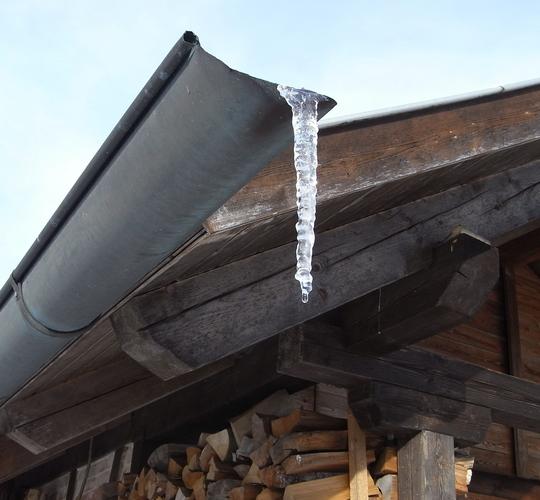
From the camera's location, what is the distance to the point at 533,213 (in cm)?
314

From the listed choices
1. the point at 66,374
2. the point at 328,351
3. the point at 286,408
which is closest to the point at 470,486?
the point at 286,408

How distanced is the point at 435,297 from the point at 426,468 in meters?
0.65

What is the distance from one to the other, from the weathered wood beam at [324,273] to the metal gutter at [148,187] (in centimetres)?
35

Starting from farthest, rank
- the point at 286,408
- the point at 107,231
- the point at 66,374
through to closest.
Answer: the point at 286,408 → the point at 66,374 → the point at 107,231

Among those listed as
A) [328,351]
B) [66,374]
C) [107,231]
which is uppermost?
[328,351]

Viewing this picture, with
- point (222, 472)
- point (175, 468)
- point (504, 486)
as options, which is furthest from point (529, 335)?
point (175, 468)

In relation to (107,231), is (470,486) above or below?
above

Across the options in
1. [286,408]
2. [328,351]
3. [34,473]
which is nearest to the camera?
[328,351]

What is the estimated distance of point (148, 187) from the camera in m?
1.39

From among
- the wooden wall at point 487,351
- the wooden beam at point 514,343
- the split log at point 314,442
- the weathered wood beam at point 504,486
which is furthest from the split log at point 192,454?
the wooden beam at point 514,343

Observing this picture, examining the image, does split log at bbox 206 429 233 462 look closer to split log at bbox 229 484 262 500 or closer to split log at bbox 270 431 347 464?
split log at bbox 229 484 262 500

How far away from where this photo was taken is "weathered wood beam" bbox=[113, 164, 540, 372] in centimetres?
226

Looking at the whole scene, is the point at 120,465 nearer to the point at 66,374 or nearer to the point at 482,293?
the point at 66,374

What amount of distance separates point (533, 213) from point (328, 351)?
0.88 meters
